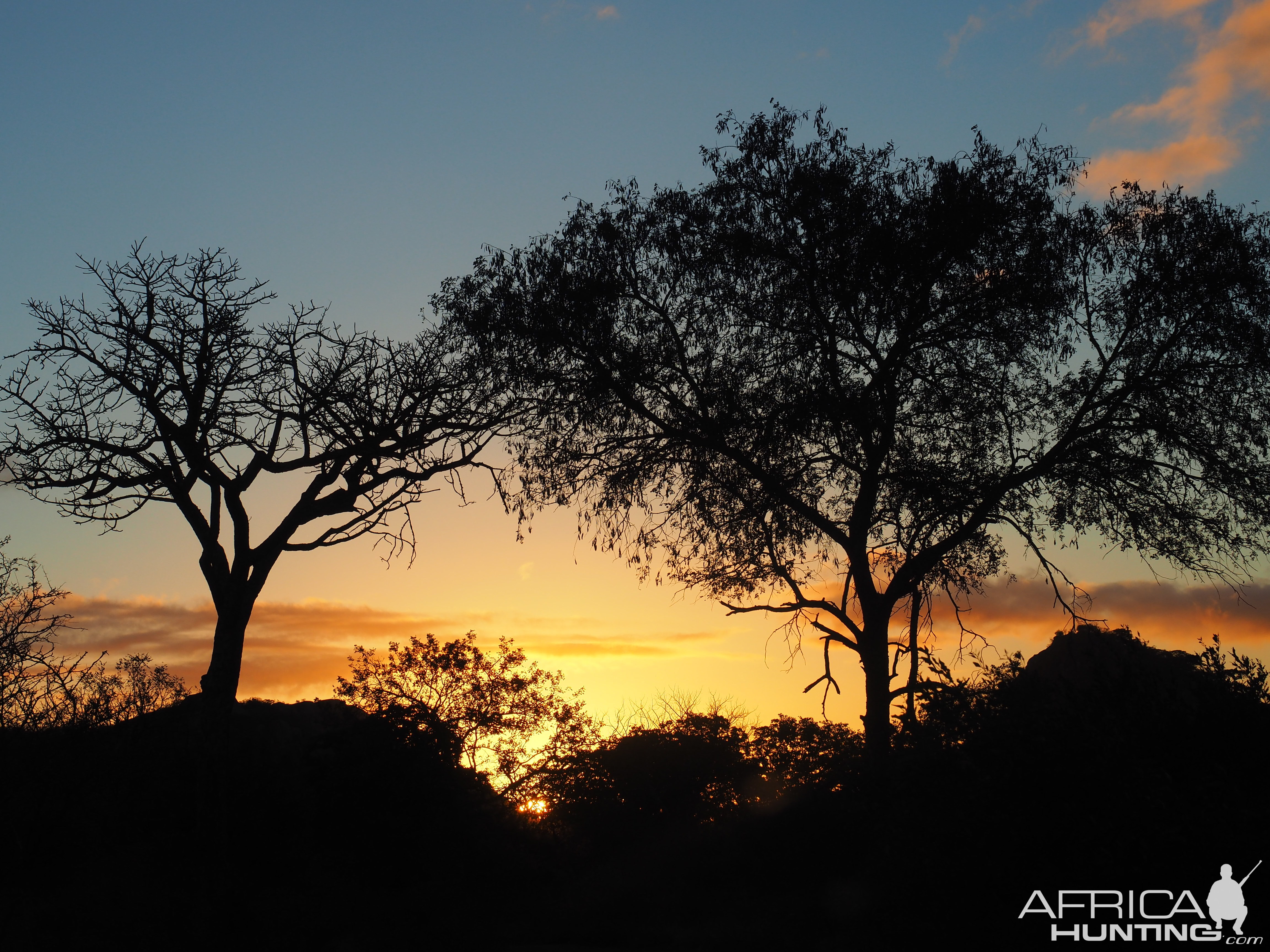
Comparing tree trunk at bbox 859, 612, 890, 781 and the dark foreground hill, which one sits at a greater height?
tree trunk at bbox 859, 612, 890, 781

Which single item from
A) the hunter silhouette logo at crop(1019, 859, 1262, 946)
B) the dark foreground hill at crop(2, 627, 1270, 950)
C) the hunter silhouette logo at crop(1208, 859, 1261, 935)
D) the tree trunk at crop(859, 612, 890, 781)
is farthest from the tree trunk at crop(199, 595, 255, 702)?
the hunter silhouette logo at crop(1208, 859, 1261, 935)

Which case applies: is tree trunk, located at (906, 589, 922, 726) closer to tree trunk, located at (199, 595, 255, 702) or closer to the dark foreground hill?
the dark foreground hill

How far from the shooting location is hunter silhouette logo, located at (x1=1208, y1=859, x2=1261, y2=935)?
7.72m

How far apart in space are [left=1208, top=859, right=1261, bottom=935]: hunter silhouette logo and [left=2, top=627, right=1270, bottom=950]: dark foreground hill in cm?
14

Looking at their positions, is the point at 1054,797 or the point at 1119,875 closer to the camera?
the point at 1119,875

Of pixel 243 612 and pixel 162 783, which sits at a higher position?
pixel 243 612

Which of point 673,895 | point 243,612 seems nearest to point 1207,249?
point 673,895

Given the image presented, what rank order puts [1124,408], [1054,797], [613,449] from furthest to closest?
1. [613,449]
2. [1124,408]
3. [1054,797]

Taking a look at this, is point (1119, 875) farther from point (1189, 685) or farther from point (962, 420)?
point (962, 420)

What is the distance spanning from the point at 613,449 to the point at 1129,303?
33.3 feet

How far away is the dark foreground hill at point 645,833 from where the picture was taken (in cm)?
891

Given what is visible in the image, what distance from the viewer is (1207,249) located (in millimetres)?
16469

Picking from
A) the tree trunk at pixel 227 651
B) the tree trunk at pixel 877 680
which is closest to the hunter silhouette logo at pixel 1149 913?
the tree trunk at pixel 877 680

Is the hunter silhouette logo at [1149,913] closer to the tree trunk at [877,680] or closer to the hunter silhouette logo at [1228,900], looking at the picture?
the hunter silhouette logo at [1228,900]
